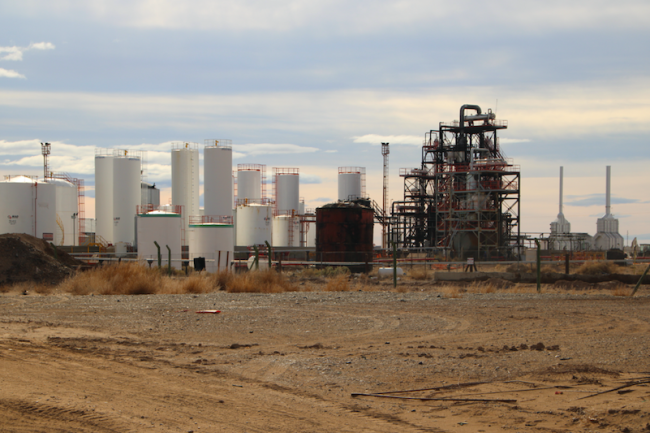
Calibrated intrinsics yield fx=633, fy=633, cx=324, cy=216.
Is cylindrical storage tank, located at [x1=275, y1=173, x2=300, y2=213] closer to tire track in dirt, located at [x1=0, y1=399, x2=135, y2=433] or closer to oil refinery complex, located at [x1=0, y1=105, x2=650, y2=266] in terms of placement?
oil refinery complex, located at [x1=0, y1=105, x2=650, y2=266]

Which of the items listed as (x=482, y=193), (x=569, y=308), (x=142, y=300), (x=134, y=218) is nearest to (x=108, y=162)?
(x=134, y=218)

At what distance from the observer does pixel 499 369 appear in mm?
7105

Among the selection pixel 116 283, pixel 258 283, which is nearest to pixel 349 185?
pixel 258 283

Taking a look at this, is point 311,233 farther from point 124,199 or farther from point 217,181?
point 124,199

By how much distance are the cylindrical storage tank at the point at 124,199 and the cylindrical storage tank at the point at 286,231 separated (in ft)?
46.6

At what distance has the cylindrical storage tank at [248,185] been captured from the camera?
198 feet

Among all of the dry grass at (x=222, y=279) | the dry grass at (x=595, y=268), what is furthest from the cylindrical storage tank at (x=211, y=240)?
the dry grass at (x=595, y=268)

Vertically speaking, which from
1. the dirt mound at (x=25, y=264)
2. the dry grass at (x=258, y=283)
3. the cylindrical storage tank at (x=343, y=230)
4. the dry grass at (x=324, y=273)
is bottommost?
the dry grass at (x=324, y=273)

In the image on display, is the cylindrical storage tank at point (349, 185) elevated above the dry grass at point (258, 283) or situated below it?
above

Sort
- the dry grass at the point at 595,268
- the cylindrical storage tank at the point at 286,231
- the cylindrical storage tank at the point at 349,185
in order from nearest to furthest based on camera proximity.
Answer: the dry grass at the point at 595,268
the cylindrical storage tank at the point at 286,231
the cylindrical storage tank at the point at 349,185

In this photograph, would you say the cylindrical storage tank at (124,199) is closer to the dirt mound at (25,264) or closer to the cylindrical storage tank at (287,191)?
the cylindrical storage tank at (287,191)

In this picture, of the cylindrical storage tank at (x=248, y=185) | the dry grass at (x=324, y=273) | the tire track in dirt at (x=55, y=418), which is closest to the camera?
the tire track in dirt at (x=55, y=418)

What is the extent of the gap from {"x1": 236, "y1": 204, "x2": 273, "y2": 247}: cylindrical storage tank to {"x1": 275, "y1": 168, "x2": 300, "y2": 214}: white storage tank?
9.68 meters

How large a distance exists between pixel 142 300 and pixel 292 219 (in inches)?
1732
